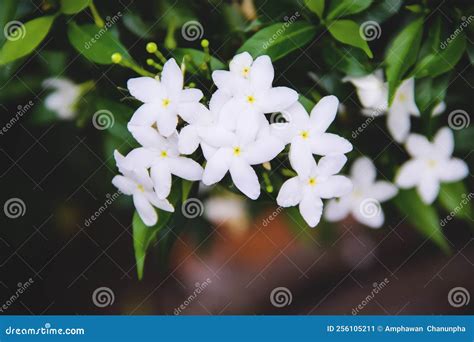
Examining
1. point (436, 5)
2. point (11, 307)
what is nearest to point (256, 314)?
point (11, 307)
